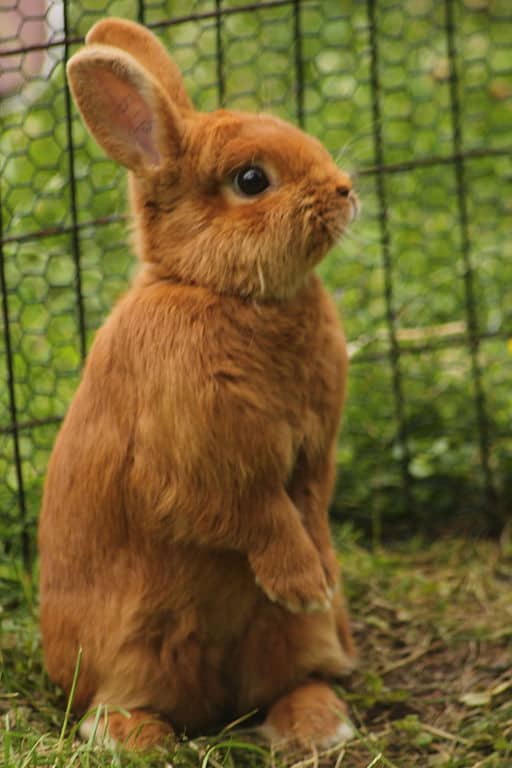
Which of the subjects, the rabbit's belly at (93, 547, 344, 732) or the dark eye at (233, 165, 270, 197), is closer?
the dark eye at (233, 165, 270, 197)

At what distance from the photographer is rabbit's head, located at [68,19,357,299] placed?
260 cm

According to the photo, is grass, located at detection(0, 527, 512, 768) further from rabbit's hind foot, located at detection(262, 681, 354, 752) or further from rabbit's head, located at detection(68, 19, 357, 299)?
rabbit's head, located at detection(68, 19, 357, 299)

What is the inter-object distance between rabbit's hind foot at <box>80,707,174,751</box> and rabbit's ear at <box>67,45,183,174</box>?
3.97ft

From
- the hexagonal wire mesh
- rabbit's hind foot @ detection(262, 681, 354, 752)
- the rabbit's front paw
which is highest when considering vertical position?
the hexagonal wire mesh

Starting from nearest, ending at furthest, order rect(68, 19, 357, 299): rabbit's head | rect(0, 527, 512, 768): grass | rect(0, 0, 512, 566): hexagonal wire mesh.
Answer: rect(68, 19, 357, 299): rabbit's head
rect(0, 527, 512, 768): grass
rect(0, 0, 512, 566): hexagonal wire mesh

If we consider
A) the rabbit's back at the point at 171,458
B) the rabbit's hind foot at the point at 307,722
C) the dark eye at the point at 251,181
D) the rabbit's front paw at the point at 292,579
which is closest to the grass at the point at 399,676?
the rabbit's hind foot at the point at 307,722

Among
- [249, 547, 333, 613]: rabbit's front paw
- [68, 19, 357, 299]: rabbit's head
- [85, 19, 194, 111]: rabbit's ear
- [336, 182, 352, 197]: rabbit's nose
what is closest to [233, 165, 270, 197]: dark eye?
[68, 19, 357, 299]: rabbit's head

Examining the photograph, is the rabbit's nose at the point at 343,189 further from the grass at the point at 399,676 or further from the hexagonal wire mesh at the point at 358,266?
the grass at the point at 399,676

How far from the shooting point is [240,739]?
295 cm

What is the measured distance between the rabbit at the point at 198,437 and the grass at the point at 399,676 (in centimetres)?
11

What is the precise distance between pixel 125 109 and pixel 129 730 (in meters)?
1.37

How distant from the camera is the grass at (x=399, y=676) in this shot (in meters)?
2.79

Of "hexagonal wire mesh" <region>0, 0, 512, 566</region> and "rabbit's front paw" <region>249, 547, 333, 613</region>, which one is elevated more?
"hexagonal wire mesh" <region>0, 0, 512, 566</region>

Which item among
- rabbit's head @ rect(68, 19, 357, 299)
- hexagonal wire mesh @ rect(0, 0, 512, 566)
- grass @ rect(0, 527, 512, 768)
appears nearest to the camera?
rabbit's head @ rect(68, 19, 357, 299)
